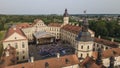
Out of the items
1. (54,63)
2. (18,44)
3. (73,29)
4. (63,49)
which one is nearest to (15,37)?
(18,44)

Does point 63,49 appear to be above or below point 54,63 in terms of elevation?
below

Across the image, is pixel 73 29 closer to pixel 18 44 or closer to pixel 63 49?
pixel 63 49

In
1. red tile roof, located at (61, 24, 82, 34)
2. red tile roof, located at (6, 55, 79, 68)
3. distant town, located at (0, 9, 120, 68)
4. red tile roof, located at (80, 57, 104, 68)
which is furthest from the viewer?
red tile roof, located at (61, 24, 82, 34)

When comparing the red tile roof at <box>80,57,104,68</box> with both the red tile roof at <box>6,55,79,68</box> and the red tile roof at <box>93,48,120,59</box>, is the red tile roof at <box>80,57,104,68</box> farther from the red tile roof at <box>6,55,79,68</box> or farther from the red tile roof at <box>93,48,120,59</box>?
the red tile roof at <box>93,48,120,59</box>

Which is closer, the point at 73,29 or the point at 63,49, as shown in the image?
the point at 63,49

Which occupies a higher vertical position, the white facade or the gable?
the gable

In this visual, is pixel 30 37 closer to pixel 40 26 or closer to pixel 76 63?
pixel 40 26

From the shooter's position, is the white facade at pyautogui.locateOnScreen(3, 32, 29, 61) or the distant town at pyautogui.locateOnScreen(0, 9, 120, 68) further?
the white facade at pyautogui.locateOnScreen(3, 32, 29, 61)

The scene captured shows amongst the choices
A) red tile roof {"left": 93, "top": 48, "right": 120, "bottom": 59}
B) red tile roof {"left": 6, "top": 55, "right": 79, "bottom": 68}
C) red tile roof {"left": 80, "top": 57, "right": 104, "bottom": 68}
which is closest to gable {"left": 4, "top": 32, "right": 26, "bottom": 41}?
red tile roof {"left": 6, "top": 55, "right": 79, "bottom": 68}

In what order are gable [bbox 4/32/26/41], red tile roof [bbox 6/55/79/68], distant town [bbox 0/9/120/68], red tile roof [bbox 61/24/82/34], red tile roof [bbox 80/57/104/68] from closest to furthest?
red tile roof [bbox 80/57/104/68], red tile roof [bbox 6/55/79/68], distant town [bbox 0/9/120/68], gable [bbox 4/32/26/41], red tile roof [bbox 61/24/82/34]

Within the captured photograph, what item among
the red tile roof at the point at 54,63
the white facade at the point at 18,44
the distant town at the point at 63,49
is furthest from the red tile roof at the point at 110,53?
the white facade at the point at 18,44

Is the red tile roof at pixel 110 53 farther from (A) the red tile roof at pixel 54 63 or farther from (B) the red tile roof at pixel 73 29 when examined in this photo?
(B) the red tile roof at pixel 73 29
